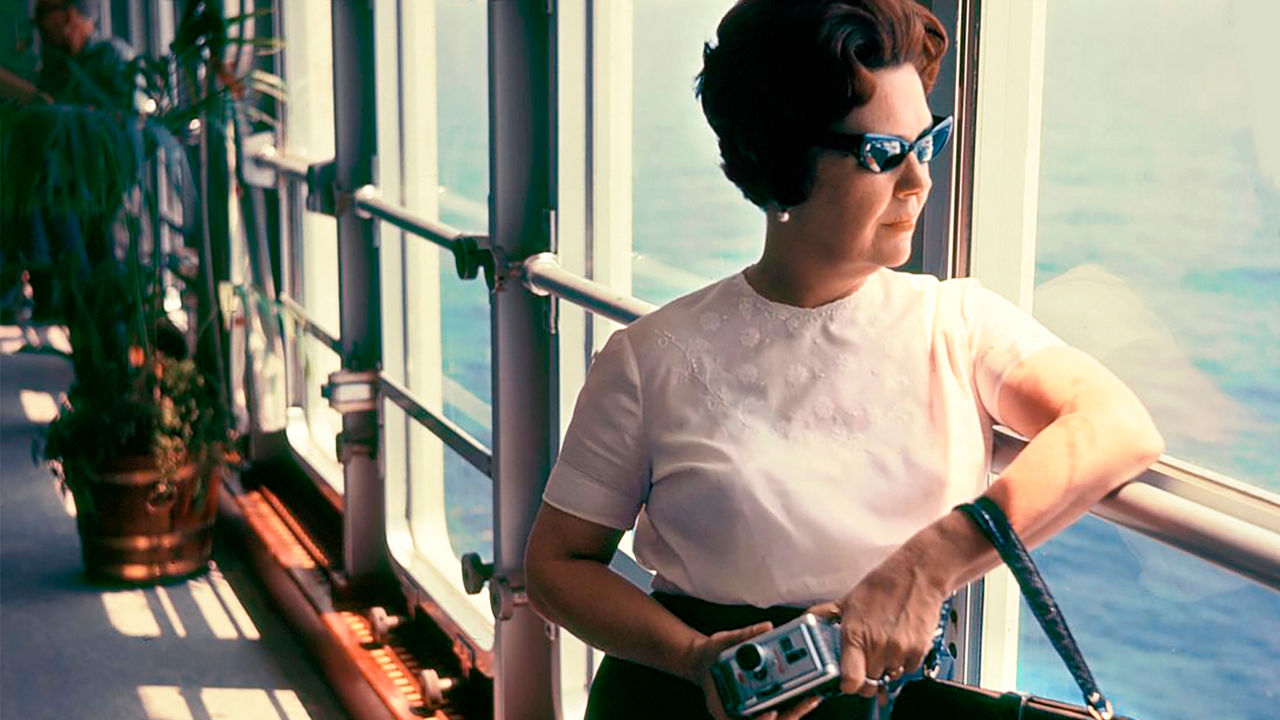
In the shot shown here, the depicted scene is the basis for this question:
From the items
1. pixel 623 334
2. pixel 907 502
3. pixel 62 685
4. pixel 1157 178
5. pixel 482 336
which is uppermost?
pixel 1157 178

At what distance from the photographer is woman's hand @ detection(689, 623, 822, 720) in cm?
124

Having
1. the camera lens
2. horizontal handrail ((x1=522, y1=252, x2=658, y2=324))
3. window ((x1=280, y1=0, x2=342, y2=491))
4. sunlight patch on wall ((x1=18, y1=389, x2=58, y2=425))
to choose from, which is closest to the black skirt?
the camera lens

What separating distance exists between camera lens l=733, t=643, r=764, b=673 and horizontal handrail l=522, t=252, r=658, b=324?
75 cm

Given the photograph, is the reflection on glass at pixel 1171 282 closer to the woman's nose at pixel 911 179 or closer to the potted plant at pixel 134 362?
the woman's nose at pixel 911 179

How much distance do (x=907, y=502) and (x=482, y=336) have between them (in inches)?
88.3

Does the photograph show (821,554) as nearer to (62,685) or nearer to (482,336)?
(482,336)

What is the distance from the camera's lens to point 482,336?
3496mm

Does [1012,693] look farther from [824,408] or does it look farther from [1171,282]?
[1171,282]

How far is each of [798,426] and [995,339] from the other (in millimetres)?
178

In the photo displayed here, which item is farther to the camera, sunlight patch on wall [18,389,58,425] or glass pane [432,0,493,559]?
sunlight patch on wall [18,389,58,425]

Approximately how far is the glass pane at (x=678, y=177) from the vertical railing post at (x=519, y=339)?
22cm

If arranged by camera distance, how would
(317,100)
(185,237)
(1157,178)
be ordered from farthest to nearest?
(185,237)
(317,100)
(1157,178)

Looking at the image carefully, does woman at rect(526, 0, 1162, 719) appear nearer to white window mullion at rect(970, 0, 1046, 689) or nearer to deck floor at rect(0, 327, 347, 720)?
white window mullion at rect(970, 0, 1046, 689)

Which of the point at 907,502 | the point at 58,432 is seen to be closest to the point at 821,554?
the point at 907,502
